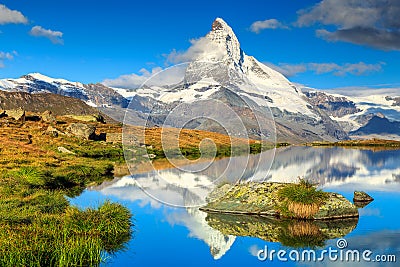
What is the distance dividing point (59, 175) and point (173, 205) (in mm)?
18653

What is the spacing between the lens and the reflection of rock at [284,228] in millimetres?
24547

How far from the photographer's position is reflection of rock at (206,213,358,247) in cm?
2455

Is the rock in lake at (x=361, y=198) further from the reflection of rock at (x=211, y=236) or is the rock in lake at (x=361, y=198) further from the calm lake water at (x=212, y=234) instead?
the reflection of rock at (x=211, y=236)

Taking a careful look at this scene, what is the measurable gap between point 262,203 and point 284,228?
178 inches

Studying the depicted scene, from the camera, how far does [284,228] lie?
88.3ft

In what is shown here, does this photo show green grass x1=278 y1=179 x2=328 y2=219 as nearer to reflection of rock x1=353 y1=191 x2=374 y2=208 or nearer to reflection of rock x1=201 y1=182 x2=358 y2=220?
reflection of rock x1=201 y1=182 x2=358 y2=220

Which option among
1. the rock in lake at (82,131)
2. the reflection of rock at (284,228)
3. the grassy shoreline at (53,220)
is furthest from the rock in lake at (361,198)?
the rock in lake at (82,131)

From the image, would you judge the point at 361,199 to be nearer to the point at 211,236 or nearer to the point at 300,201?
the point at 300,201

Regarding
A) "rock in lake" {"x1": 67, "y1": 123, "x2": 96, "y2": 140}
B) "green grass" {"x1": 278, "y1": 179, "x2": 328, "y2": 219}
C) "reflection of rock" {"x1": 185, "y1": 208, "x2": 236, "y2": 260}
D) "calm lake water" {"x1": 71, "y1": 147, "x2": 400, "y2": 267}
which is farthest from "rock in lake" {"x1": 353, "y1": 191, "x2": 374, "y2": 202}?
"rock in lake" {"x1": 67, "y1": 123, "x2": 96, "y2": 140}

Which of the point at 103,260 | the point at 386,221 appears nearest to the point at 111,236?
the point at 103,260

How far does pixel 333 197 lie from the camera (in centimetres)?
3069

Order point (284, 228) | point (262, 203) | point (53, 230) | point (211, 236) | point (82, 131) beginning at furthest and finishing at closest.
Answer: point (82, 131), point (262, 203), point (284, 228), point (211, 236), point (53, 230)

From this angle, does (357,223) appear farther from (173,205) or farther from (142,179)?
(142,179)

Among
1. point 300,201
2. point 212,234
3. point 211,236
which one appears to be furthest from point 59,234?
point 300,201
